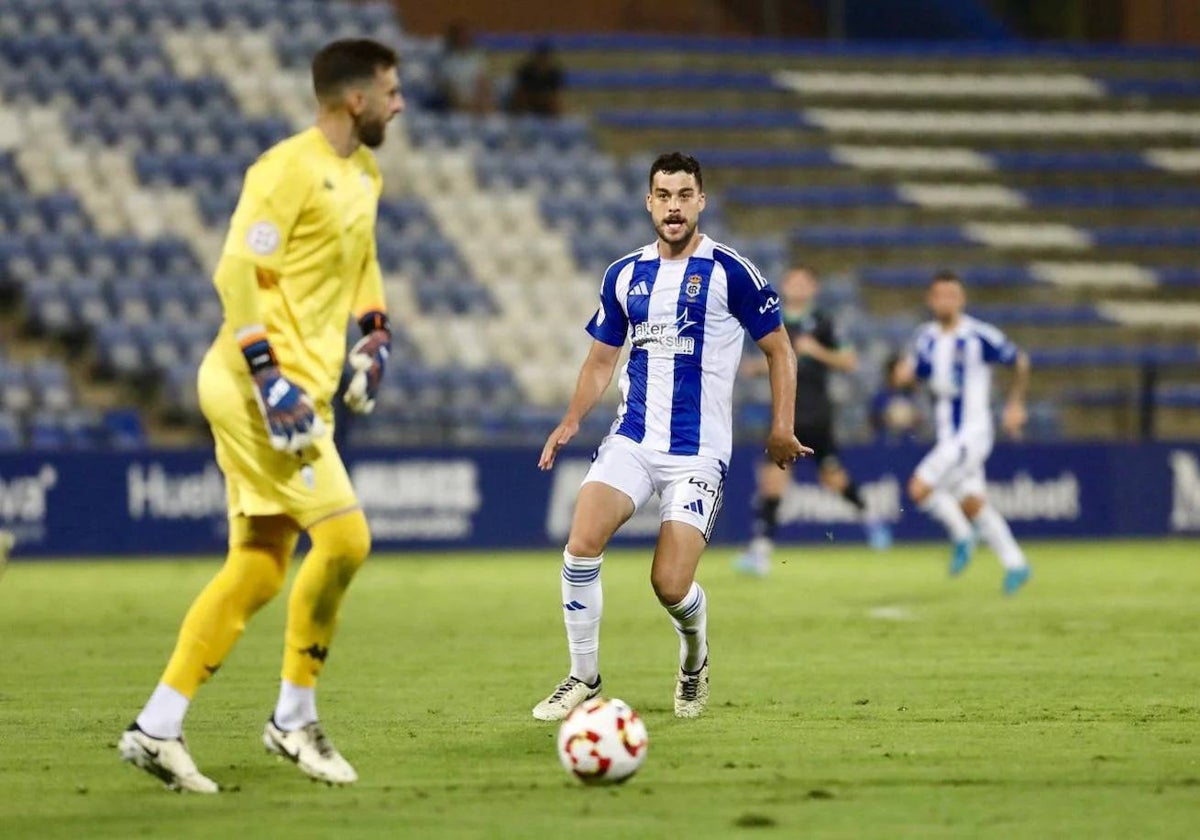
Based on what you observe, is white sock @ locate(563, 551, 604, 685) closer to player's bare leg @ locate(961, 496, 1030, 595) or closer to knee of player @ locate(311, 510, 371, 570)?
knee of player @ locate(311, 510, 371, 570)

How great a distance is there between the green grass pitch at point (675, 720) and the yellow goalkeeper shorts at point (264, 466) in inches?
35.5

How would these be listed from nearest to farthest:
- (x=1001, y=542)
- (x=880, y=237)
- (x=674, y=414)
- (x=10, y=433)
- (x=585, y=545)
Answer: (x=585, y=545) → (x=674, y=414) → (x=1001, y=542) → (x=10, y=433) → (x=880, y=237)

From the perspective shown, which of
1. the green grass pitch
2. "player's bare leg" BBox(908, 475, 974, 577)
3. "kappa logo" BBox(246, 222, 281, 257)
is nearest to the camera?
the green grass pitch

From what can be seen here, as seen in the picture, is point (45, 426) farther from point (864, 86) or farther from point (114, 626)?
point (864, 86)

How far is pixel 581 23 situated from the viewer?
2942cm

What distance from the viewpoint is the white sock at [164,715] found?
257 inches

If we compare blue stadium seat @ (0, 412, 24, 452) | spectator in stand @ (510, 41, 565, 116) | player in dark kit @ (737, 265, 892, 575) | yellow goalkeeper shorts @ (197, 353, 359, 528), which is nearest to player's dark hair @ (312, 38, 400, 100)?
yellow goalkeeper shorts @ (197, 353, 359, 528)

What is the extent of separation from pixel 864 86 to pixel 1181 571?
13.7 metres

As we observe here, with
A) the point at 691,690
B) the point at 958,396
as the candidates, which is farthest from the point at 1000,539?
the point at 691,690

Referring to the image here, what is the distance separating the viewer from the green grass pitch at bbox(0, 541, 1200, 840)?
6145 millimetres

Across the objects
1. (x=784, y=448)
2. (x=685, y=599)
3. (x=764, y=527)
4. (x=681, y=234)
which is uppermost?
(x=681, y=234)

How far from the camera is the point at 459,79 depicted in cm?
2650

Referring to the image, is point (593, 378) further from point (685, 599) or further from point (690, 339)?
point (685, 599)

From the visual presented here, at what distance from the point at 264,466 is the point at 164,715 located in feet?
2.74
